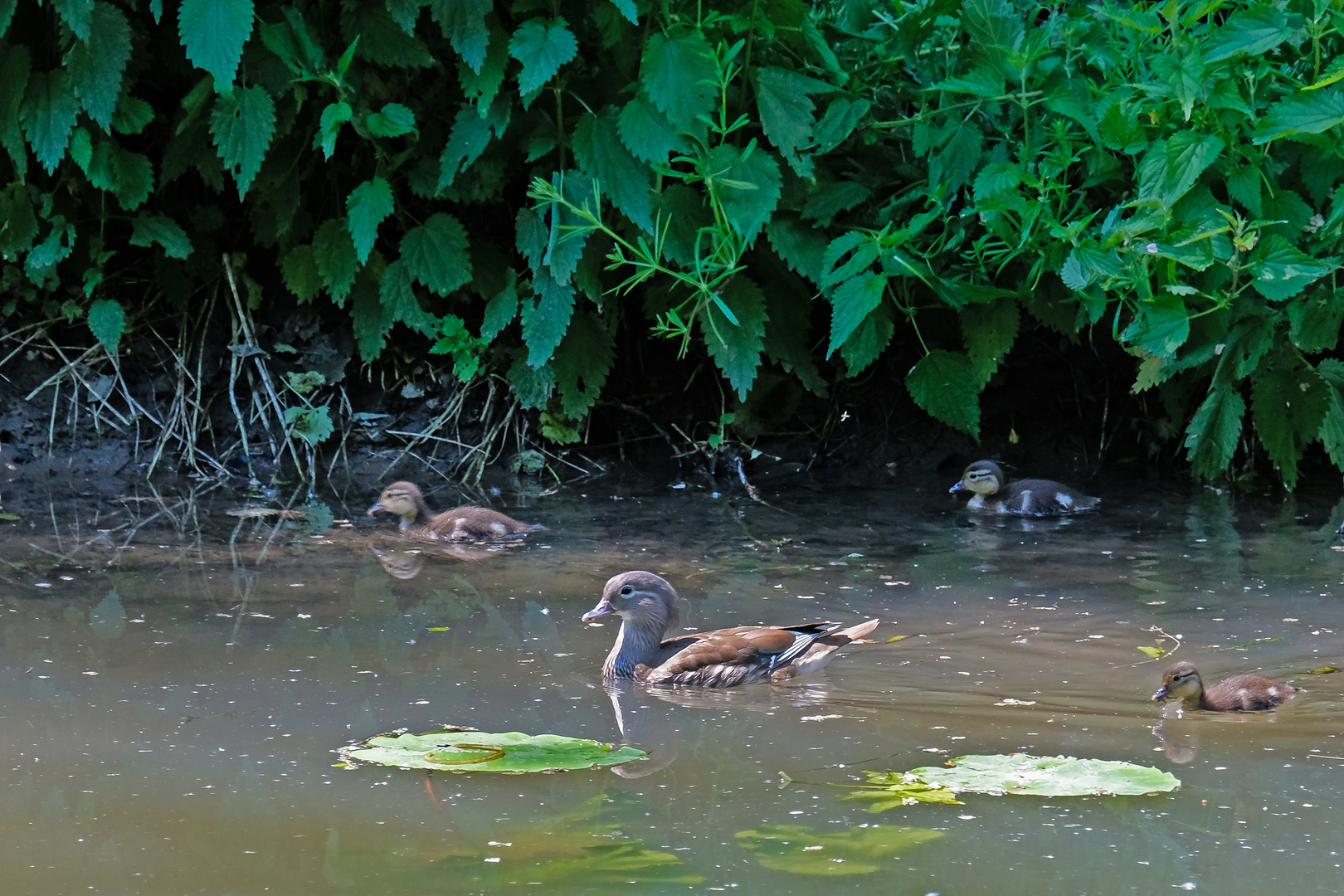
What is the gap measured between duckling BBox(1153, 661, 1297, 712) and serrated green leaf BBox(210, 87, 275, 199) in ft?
15.8

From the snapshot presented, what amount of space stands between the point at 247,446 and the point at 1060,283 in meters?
4.56

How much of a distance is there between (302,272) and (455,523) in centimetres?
199

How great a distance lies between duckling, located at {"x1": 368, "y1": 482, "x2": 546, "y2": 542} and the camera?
6621mm

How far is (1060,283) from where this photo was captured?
718 cm

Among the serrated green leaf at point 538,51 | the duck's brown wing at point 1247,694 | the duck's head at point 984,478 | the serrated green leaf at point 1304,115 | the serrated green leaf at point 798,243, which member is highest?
the serrated green leaf at point 538,51

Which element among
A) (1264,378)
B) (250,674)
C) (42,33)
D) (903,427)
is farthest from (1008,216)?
(42,33)

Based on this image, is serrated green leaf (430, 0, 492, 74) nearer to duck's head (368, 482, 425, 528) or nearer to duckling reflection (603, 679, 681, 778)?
duck's head (368, 482, 425, 528)

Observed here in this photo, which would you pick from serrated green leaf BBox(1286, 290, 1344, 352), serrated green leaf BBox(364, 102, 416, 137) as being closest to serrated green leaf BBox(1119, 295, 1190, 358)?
serrated green leaf BBox(1286, 290, 1344, 352)

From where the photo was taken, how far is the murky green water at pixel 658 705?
9.91ft

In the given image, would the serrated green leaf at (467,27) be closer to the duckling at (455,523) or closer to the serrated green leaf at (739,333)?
the serrated green leaf at (739,333)

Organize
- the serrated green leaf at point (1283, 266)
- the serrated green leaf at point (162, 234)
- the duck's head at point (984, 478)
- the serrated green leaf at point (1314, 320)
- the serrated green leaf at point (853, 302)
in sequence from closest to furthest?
the serrated green leaf at point (1283, 266), the serrated green leaf at point (1314, 320), the serrated green leaf at point (853, 302), the duck's head at point (984, 478), the serrated green leaf at point (162, 234)

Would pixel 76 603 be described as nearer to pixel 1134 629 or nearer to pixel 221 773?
pixel 221 773

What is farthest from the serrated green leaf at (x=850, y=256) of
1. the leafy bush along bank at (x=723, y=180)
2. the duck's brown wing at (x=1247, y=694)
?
the duck's brown wing at (x=1247, y=694)

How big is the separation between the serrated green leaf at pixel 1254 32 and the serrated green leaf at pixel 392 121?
3.72 meters
